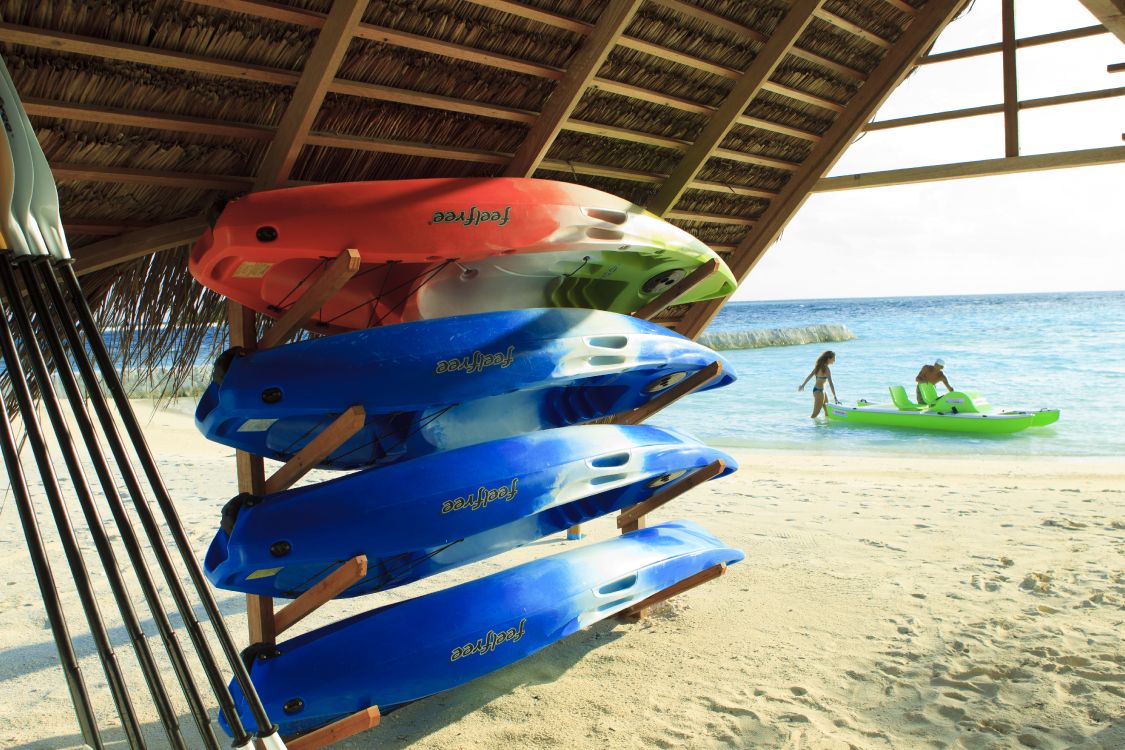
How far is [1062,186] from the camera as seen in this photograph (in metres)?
31.7

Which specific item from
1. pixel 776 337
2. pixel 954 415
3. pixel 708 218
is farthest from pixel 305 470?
pixel 776 337

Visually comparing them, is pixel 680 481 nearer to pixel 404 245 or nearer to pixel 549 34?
pixel 404 245

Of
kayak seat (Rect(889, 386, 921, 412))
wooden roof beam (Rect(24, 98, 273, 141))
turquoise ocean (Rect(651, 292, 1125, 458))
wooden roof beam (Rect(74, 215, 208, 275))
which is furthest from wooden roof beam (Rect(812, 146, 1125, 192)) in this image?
kayak seat (Rect(889, 386, 921, 412))

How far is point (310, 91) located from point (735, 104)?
64.4 inches

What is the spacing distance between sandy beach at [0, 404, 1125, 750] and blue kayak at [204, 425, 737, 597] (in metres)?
0.47

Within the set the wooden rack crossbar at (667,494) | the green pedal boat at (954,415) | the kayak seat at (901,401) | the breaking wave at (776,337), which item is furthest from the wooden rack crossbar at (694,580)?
the breaking wave at (776,337)

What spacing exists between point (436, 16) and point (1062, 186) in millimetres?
34857

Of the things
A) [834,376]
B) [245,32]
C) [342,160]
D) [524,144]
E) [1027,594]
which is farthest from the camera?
[834,376]

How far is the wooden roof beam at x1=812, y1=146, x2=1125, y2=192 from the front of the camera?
3297 mm

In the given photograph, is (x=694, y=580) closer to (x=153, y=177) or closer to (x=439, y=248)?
(x=439, y=248)

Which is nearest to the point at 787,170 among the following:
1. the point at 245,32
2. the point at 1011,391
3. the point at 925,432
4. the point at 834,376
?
the point at 245,32

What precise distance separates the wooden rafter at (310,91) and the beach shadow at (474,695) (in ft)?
5.02

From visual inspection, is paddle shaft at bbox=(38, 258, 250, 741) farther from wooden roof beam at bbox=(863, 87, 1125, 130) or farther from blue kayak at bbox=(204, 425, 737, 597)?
wooden roof beam at bbox=(863, 87, 1125, 130)

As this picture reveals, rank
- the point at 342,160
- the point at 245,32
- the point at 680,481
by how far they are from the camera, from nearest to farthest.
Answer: the point at 245,32
the point at 342,160
the point at 680,481
